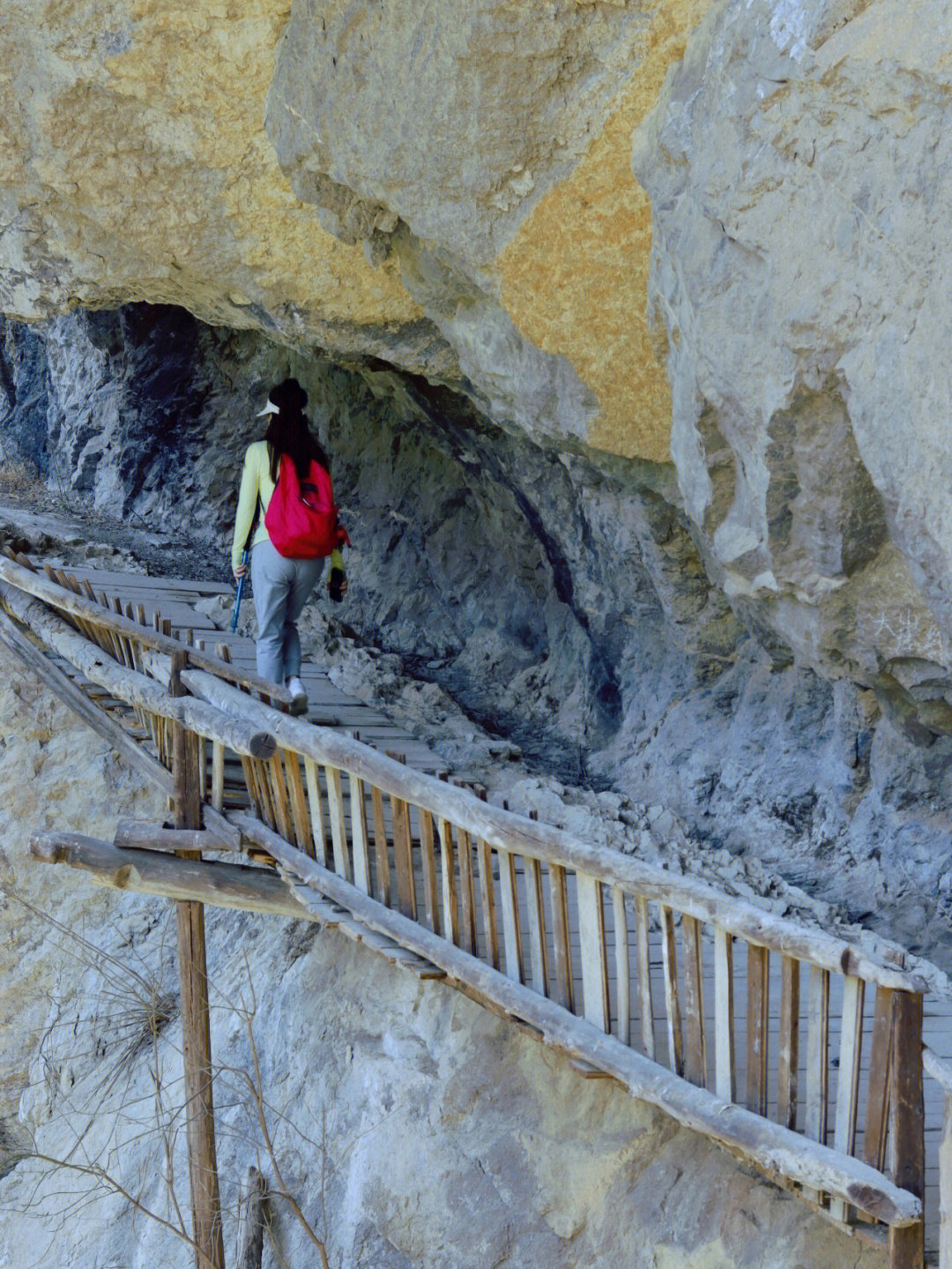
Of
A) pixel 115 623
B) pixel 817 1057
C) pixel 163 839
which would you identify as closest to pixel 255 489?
pixel 115 623

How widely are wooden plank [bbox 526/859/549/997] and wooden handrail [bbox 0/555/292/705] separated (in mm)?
1321

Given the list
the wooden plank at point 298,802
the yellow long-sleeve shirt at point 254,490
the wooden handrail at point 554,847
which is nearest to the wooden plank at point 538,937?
the wooden handrail at point 554,847

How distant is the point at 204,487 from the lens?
950 cm

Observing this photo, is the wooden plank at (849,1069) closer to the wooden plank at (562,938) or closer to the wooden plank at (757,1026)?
the wooden plank at (757,1026)

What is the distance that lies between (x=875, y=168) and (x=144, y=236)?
12.2 feet

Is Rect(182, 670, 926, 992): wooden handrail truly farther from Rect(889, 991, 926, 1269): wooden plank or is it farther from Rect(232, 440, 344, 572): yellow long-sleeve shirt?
Rect(232, 440, 344, 572): yellow long-sleeve shirt

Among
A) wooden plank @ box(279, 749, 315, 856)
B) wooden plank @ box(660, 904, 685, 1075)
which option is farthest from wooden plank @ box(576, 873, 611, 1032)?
wooden plank @ box(279, 749, 315, 856)

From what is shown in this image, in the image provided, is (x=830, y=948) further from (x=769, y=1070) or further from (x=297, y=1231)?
(x=297, y=1231)

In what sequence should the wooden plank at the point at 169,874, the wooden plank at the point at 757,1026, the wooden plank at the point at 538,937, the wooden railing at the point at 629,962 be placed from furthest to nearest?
the wooden plank at the point at 169,874, the wooden plank at the point at 538,937, the wooden plank at the point at 757,1026, the wooden railing at the point at 629,962

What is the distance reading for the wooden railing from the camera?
8.27 ft

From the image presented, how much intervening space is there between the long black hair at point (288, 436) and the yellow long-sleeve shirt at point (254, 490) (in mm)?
29

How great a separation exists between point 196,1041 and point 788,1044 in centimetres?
310

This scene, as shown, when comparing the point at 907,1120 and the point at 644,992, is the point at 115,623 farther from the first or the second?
the point at 907,1120

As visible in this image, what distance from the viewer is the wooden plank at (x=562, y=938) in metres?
3.27
